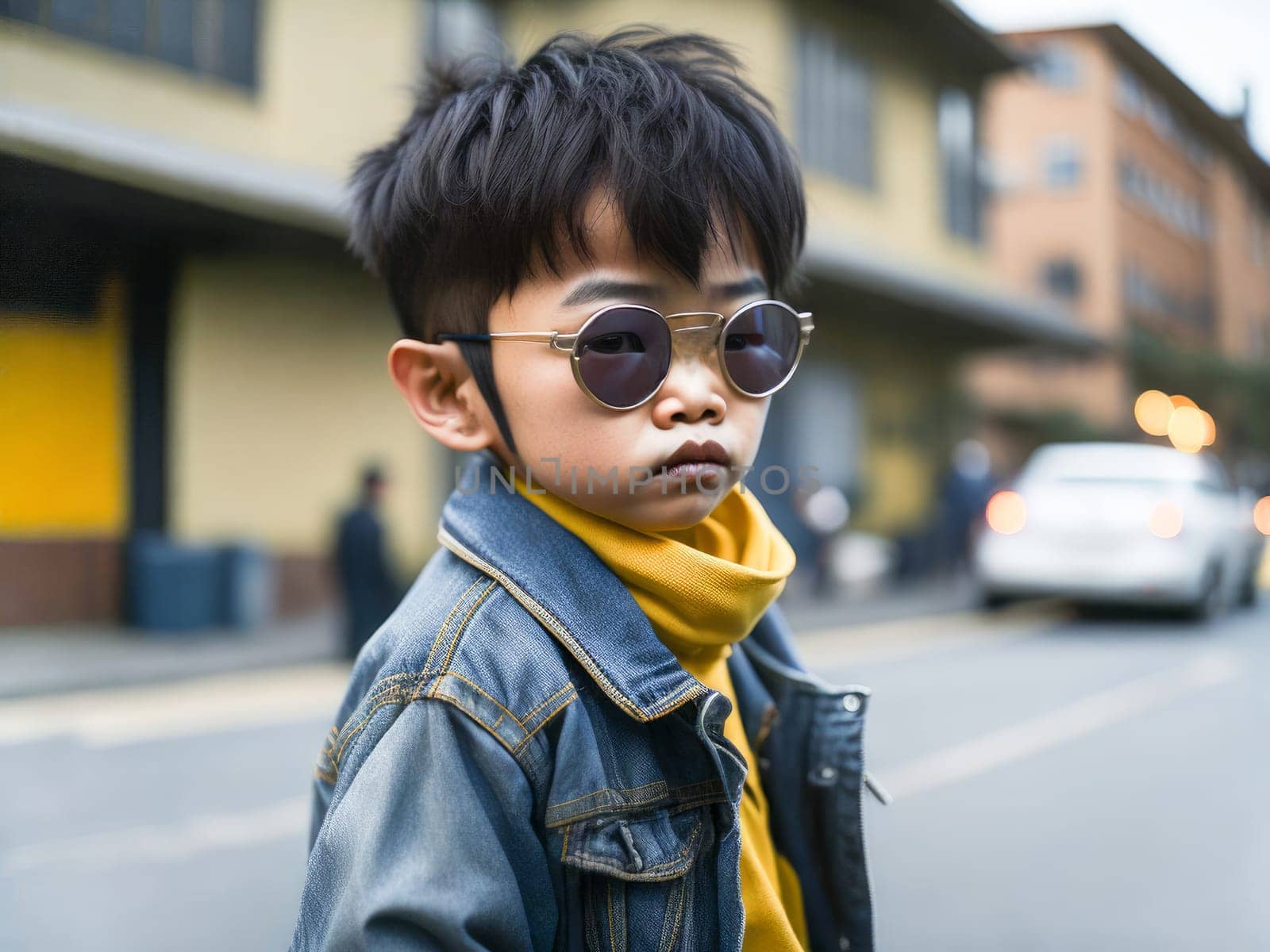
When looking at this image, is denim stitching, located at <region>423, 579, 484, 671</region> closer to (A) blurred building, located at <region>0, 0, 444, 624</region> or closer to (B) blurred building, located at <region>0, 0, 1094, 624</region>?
(B) blurred building, located at <region>0, 0, 1094, 624</region>

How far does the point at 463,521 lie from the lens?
115 centimetres

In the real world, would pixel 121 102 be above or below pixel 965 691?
above

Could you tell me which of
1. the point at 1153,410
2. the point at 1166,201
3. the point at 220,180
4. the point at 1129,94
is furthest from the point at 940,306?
the point at 1166,201

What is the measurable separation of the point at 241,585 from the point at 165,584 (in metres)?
0.60

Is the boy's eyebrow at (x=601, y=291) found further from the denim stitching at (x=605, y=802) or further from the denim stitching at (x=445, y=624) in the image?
the denim stitching at (x=605, y=802)

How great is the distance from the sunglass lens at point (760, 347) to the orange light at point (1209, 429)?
1126 inches

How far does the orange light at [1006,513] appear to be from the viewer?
9492mm

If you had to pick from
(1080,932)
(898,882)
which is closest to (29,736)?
(898,882)

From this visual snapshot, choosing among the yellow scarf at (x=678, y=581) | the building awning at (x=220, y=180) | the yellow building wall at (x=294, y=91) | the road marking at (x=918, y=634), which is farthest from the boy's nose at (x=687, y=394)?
the yellow building wall at (x=294, y=91)

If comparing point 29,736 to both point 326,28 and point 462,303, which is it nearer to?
point 462,303

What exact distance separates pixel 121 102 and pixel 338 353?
2634 mm

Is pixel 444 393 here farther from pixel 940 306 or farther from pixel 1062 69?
pixel 1062 69

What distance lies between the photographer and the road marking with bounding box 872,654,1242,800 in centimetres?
472

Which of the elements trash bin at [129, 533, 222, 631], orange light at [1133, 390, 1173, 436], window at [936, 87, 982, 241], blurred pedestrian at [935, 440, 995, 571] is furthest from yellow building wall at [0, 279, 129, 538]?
orange light at [1133, 390, 1173, 436]
